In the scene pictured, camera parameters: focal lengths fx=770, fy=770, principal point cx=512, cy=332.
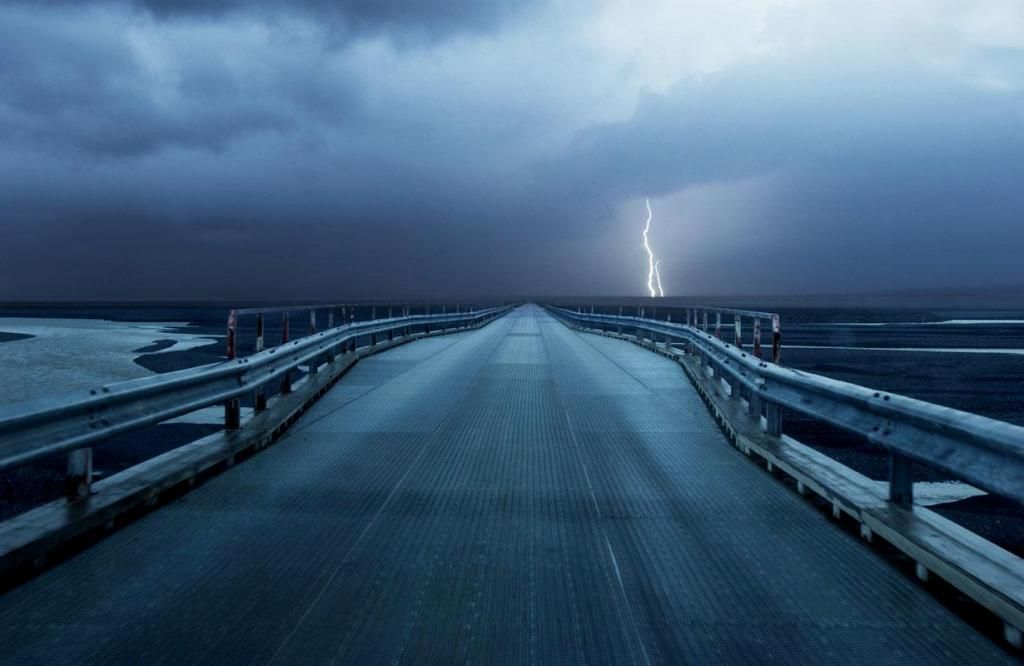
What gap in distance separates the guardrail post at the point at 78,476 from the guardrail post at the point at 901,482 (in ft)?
18.8

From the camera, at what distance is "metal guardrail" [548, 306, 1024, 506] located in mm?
4004

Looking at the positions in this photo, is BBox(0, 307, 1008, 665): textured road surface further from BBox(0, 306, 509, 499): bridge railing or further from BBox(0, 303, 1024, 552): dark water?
BBox(0, 303, 1024, 552): dark water

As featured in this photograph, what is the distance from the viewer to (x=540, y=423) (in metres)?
9.73

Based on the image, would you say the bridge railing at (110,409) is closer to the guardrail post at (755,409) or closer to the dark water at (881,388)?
the dark water at (881,388)

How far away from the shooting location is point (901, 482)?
5.36 meters

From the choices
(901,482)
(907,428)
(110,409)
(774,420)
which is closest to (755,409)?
(774,420)

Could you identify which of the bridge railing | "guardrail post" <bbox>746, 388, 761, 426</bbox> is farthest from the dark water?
the bridge railing

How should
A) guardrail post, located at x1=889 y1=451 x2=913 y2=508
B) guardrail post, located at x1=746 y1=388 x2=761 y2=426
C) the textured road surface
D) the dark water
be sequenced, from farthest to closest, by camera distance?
guardrail post, located at x1=746 y1=388 x2=761 y2=426
the dark water
guardrail post, located at x1=889 y1=451 x2=913 y2=508
the textured road surface

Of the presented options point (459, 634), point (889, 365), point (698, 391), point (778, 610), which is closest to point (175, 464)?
point (459, 634)

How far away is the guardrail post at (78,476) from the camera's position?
5.54m

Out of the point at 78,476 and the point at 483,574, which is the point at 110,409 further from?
the point at 483,574

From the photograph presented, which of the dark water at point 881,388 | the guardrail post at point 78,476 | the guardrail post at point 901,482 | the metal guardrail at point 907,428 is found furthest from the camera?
the dark water at point 881,388

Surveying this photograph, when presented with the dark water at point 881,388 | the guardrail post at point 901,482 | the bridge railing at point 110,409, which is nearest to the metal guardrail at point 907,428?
the guardrail post at point 901,482

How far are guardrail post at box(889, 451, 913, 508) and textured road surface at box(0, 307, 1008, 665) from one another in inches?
18.5
